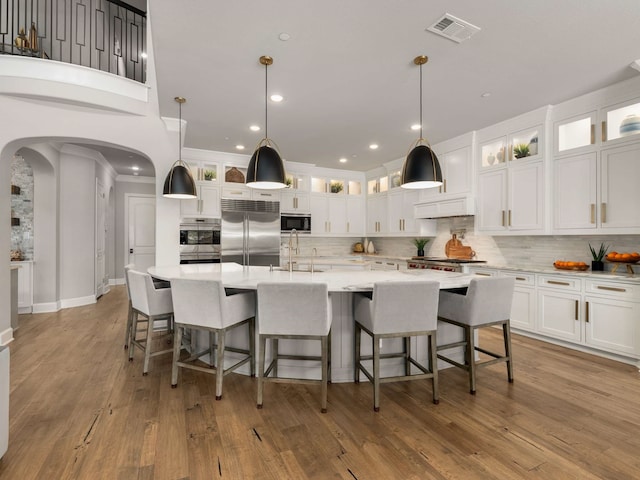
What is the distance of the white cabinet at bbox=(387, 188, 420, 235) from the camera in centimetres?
596

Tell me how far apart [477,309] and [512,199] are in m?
2.45

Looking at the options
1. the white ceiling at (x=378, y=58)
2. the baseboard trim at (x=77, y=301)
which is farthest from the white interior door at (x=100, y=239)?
the white ceiling at (x=378, y=58)

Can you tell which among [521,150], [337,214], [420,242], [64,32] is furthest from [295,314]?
[337,214]

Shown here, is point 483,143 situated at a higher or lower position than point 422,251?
higher

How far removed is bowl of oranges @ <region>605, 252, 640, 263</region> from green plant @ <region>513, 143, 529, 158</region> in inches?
58.1

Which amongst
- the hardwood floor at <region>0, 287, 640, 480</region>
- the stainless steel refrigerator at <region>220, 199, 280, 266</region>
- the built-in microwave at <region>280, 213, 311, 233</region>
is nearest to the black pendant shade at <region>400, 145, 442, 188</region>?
the hardwood floor at <region>0, 287, 640, 480</region>

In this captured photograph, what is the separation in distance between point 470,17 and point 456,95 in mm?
1309

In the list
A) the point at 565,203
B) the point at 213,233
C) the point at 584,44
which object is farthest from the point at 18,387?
the point at 565,203

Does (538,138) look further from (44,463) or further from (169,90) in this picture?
(44,463)

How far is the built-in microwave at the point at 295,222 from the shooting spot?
636 cm

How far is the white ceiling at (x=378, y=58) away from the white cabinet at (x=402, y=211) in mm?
1695

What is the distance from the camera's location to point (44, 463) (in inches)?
67.3

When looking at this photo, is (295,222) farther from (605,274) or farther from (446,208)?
(605,274)

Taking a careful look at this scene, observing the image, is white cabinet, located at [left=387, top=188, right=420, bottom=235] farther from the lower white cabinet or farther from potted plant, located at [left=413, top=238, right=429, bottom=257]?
the lower white cabinet
